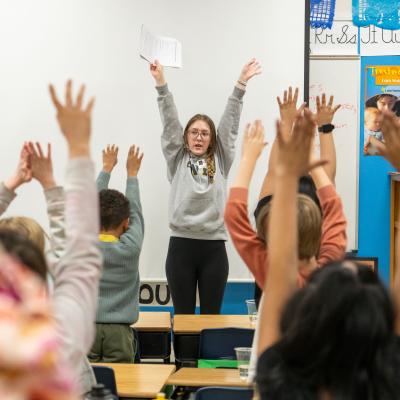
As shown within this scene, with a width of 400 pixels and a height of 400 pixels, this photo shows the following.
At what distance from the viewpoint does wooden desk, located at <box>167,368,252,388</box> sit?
2.84 metres

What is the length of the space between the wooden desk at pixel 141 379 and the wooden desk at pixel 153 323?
0.84 metres

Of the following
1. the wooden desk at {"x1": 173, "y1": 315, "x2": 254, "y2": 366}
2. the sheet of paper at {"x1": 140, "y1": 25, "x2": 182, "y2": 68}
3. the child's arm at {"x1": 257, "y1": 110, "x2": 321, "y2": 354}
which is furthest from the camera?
the sheet of paper at {"x1": 140, "y1": 25, "x2": 182, "y2": 68}

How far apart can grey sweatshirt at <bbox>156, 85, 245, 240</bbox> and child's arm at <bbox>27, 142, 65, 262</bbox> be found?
Result: 2694mm

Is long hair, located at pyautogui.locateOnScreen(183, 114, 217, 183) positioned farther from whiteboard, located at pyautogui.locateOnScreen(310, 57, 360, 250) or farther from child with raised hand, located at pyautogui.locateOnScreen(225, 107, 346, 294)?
child with raised hand, located at pyautogui.locateOnScreen(225, 107, 346, 294)

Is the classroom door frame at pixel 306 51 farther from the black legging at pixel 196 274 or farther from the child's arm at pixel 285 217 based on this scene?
the child's arm at pixel 285 217

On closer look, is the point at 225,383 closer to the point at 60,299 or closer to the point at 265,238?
the point at 265,238

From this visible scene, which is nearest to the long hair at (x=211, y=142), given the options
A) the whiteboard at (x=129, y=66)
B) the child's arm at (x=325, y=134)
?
the whiteboard at (x=129, y=66)

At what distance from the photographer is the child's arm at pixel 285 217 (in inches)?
56.4

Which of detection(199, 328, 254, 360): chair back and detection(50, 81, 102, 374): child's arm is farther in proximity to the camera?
detection(199, 328, 254, 360): chair back

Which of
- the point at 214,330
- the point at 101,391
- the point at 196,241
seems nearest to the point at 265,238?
the point at 101,391

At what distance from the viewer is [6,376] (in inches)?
20.1

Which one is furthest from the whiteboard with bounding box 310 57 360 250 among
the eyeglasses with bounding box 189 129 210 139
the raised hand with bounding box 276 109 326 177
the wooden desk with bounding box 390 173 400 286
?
the raised hand with bounding box 276 109 326 177

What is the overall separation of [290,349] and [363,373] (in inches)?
4.6

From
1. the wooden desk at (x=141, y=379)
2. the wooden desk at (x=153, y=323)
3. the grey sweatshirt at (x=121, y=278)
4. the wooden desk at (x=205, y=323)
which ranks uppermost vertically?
the grey sweatshirt at (x=121, y=278)
